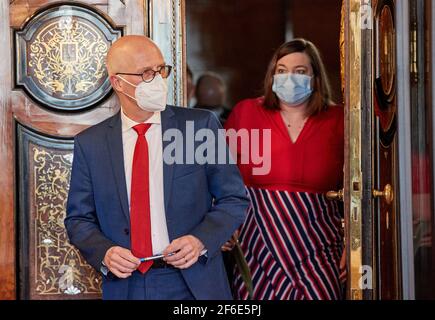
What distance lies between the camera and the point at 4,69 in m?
3.71

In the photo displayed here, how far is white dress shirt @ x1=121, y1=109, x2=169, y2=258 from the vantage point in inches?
126

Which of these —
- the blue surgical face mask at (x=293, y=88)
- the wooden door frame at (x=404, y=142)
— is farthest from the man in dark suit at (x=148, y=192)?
the wooden door frame at (x=404, y=142)

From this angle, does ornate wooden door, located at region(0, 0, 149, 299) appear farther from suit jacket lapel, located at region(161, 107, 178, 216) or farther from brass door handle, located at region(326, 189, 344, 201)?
brass door handle, located at region(326, 189, 344, 201)

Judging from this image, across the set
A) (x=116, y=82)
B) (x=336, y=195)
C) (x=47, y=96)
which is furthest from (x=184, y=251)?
(x=47, y=96)

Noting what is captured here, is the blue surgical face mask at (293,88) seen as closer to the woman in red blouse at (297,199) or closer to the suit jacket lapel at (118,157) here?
the woman in red blouse at (297,199)

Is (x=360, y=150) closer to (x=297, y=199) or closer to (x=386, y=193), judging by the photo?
(x=386, y=193)

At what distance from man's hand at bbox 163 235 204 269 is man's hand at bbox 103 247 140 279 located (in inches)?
4.7

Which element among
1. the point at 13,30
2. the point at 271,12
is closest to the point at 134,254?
the point at 13,30

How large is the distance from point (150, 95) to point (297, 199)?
0.96 metres

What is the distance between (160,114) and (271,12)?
164 inches

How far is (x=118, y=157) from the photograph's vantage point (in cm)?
322

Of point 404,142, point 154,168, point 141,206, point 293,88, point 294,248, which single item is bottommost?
point 294,248

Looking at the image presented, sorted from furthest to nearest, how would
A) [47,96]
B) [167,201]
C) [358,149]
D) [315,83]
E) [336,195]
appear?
[315,83] < [47,96] < [336,195] < [358,149] < [167,201]
